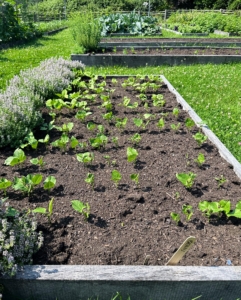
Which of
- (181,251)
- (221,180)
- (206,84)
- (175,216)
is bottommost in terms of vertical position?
(206,84)

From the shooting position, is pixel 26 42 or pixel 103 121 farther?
pixel 26 42

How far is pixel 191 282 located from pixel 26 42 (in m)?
12.9

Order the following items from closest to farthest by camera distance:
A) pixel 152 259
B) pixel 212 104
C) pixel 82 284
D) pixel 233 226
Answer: pixel 82 284
pixel 152 259
pixel 233 226
pixel 212 104

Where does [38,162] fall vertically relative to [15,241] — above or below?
below

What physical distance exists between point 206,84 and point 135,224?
5.17m

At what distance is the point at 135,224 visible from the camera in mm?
2301

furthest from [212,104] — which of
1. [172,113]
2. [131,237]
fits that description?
[131,237]

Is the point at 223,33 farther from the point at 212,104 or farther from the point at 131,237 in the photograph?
the point at 131,237

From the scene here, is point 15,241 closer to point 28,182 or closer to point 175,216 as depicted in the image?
point 28,182

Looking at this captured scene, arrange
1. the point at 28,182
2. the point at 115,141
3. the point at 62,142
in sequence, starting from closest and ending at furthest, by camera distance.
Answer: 1. the point at 28,182
2. the point at 62,142
3. the point at 115,141

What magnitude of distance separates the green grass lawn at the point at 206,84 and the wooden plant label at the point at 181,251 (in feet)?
7.28

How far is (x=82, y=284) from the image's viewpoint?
1.75m

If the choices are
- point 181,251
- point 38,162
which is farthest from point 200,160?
point 38,162

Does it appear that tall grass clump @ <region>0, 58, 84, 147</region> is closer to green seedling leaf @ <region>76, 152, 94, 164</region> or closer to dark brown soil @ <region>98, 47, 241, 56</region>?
green seedling leaf @ <region>76, 152, 94, 164</region>
